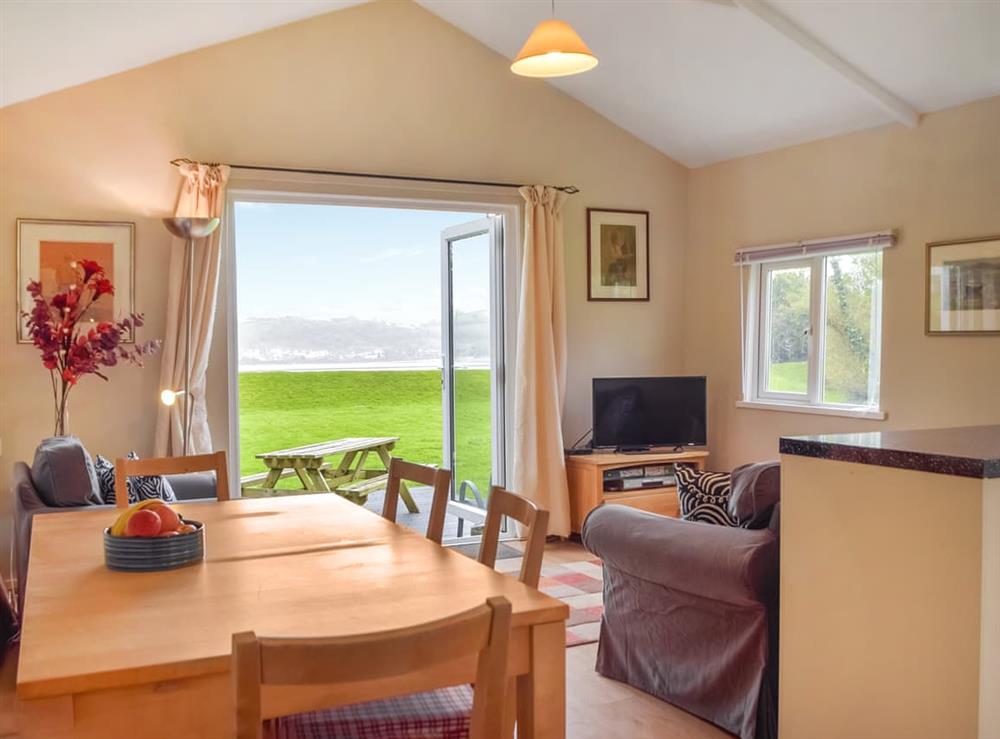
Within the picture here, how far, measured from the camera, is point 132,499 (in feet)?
13.1

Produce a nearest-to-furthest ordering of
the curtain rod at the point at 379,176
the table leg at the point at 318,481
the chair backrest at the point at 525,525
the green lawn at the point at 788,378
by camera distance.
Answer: the chair backrest at the point at 525,525 → the curtain rod at the point at 379,176 → the green lawn at the point at 788,378 → the table leg at the point at 318,481

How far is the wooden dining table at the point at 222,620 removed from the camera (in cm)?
153

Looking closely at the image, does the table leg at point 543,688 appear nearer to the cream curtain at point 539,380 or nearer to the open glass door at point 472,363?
the cream curtain at point 539,380

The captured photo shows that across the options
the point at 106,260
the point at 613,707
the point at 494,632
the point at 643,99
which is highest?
the point at 643,99

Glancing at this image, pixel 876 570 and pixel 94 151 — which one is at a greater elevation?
pixel 94 151

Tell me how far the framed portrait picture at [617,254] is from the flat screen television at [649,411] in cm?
68

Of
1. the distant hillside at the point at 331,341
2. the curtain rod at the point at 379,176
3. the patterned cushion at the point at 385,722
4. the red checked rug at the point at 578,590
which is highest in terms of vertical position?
the curtain rod at the point at 379,176

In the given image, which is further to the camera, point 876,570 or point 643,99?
point 643,99

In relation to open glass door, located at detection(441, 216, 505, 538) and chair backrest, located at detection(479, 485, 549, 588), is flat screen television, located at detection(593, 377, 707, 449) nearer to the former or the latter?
open glass door, located at detection(441, 216, 505, 538)

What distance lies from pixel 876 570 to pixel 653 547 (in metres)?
0.95

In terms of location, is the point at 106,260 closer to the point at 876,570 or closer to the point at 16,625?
the point at 16,625

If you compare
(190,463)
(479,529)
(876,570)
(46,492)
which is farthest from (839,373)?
(46,492)

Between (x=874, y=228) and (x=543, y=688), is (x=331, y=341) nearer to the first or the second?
(x=874, y=228)

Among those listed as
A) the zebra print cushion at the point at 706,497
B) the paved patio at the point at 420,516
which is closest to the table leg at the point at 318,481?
the paved patio at the point at 420,516
